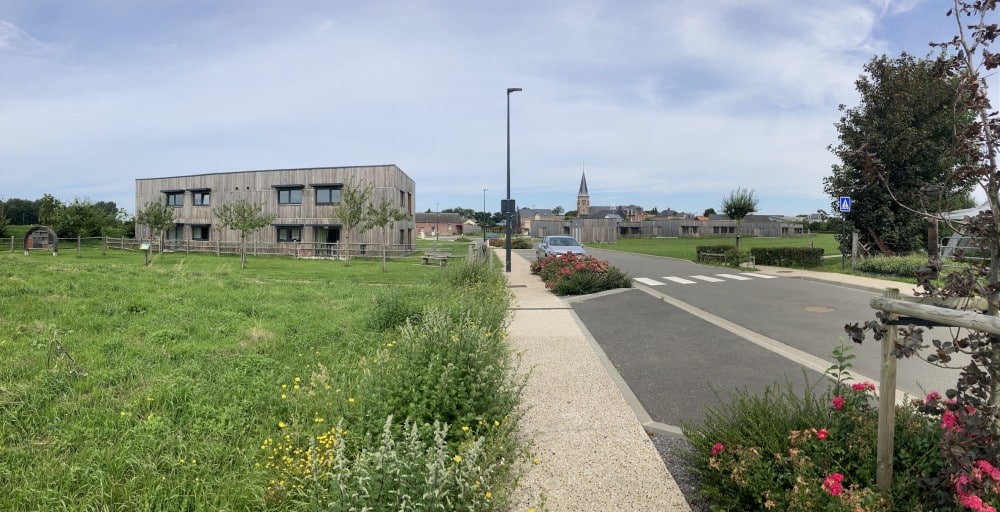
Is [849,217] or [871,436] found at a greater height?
[849,217]

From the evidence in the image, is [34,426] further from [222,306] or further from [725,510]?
[222,306]

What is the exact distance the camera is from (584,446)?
393 cm

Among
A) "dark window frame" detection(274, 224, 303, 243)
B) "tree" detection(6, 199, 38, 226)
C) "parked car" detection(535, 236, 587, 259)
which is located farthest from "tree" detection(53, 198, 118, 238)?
"tree" detection(6, 199, 38, 226)

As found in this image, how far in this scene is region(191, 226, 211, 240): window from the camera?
40.0m

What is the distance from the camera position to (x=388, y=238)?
115 feet

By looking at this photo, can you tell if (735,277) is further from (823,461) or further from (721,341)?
(823,461)

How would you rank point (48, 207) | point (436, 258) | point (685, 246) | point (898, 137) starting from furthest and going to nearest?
point (685, 246) < point (48, 207) < point (436, 258) < point (898, 137)

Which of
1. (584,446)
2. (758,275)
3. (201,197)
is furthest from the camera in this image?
(201,197)

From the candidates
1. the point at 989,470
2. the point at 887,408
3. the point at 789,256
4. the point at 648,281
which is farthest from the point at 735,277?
the point at 989,470

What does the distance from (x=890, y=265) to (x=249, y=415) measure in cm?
2075

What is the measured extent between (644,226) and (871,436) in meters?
87.2

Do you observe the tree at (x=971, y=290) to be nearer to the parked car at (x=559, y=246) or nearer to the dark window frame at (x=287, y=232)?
the parked car at (x=559, y=246)

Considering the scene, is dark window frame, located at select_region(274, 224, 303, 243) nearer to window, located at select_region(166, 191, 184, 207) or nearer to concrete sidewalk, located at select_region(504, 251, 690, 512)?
window, located at select_region(166, 191, 184, 207)

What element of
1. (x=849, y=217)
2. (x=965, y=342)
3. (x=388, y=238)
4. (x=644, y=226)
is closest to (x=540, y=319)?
(x=965, y=342)
